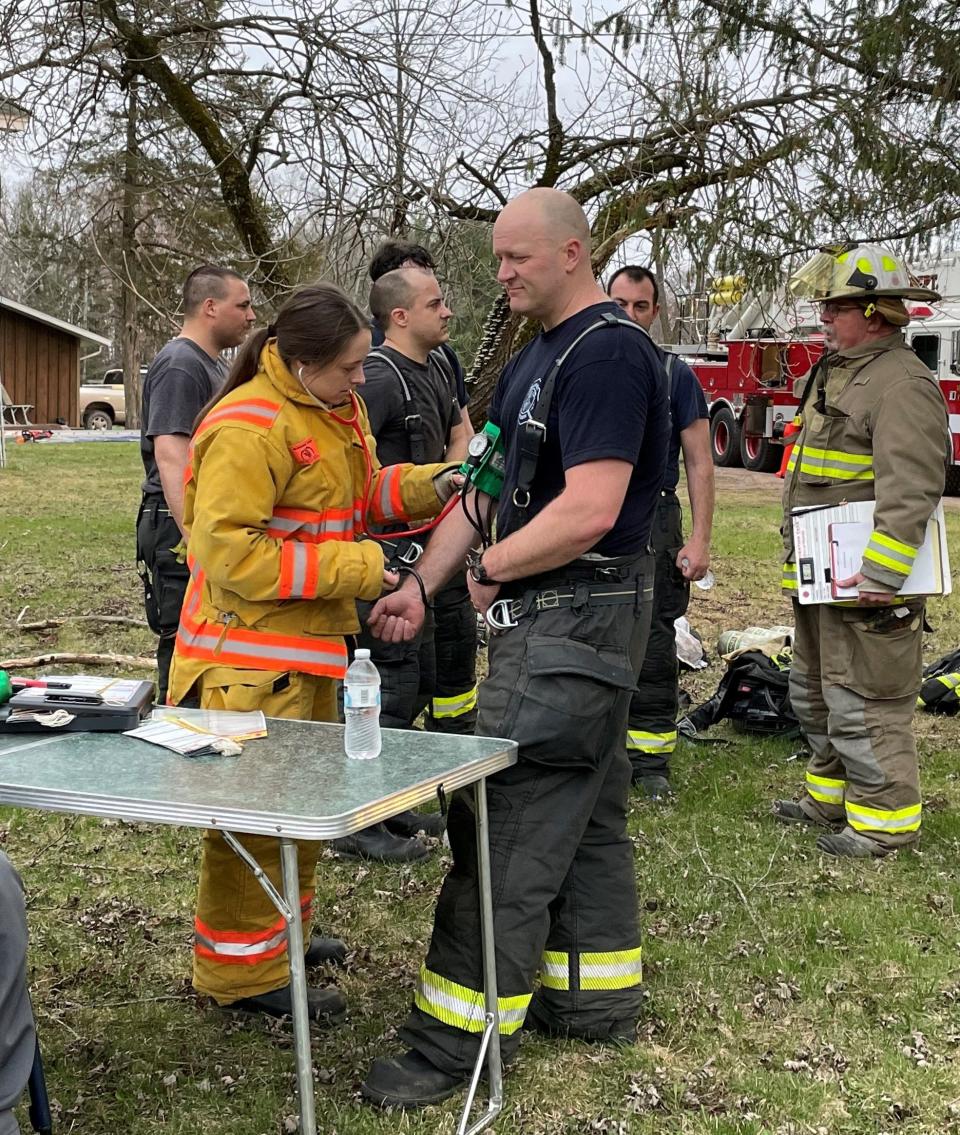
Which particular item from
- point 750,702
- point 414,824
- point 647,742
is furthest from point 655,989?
point 750,702

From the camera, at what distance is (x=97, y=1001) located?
3.72 metres

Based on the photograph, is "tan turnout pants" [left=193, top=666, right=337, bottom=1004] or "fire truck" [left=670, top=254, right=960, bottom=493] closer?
"tan turnout pants" [left=193, top=666, right=337, bottom=1004]

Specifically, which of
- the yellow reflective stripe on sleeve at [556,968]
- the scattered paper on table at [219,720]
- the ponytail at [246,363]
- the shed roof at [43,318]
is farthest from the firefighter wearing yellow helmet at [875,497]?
the shed roof at [43,318]

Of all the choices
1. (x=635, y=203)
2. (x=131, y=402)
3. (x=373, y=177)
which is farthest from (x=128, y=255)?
(x=131, y=402)

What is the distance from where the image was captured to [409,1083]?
311 cm

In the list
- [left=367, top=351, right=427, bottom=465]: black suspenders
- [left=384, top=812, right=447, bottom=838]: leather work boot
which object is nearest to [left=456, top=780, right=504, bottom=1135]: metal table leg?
[left=384, top=812, right=447, bottom=838]: leather work boot

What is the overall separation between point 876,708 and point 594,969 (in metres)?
1.99

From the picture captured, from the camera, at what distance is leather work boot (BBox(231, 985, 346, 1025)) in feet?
11.7

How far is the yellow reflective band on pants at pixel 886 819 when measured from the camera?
4.89 m

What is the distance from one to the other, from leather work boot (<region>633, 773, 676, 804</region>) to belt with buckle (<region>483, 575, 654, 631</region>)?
8.01 ft

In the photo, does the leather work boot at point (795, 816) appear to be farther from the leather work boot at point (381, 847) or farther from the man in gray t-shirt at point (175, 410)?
the man in gray t-shirt at point (175, 410)

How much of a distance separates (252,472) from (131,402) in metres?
40.0

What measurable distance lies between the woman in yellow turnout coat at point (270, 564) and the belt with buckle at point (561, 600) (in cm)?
35

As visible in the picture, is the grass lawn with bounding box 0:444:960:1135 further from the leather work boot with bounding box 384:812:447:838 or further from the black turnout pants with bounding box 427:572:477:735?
the black turnout pants with bounding box 427:572:477:735
